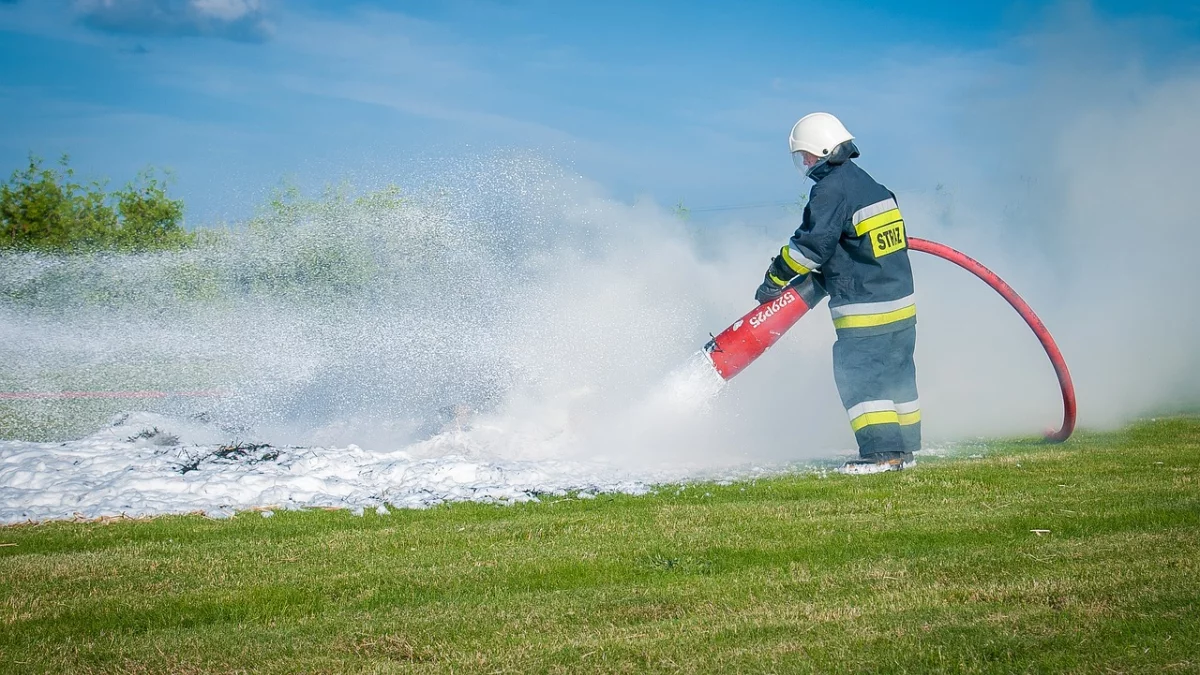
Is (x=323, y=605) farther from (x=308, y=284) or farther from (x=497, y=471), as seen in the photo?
(x=308, y=284)

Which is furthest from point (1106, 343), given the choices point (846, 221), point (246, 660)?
point (246, 660)

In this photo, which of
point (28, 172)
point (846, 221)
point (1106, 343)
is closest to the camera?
point (846, 221)

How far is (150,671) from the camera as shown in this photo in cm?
434

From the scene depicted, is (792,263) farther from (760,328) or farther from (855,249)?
(760,328)

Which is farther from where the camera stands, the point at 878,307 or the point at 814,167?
the point at 814,167

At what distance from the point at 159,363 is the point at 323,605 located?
66.8ft

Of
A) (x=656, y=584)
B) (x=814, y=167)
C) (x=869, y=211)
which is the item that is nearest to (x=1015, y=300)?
(x=869, y=211)

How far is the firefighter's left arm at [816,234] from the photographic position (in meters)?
9.64

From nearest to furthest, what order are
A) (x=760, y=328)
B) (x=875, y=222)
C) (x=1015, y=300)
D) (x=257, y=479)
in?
1. (x=257, y=479)
2. (x=875, y=222)
3. (x=760, y=328)
4. (x=1015, y=300)

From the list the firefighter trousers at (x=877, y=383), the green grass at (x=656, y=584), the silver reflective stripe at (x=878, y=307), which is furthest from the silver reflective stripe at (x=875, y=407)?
the green grass at (x=656, y=584)

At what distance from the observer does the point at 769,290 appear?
1030 centimetres

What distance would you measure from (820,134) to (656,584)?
19.0 ft

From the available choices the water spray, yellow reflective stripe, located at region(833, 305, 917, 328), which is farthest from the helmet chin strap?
yellow reflective stripe, located at region(833, 305, 917, 328)

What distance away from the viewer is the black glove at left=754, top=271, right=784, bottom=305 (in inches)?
403
